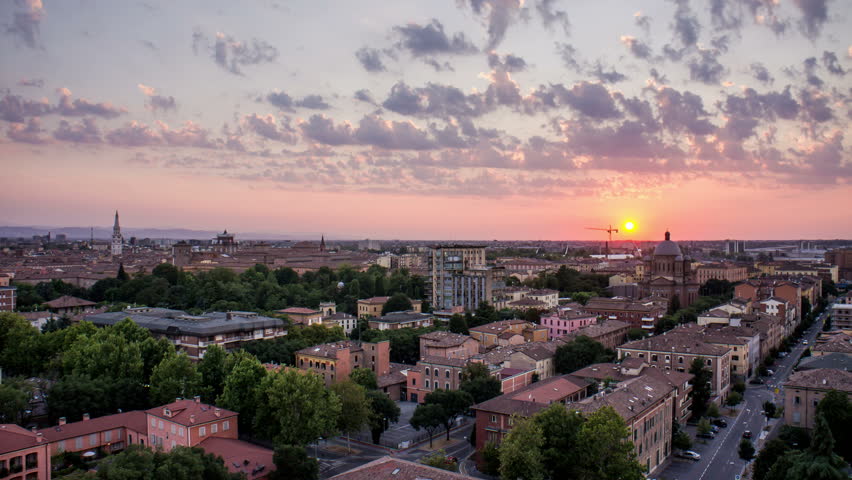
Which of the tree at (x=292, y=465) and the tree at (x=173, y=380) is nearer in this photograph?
the tree at (x=292, y=465)

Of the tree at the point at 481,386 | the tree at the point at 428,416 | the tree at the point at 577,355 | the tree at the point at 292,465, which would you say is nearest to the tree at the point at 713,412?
the tree at the point at 577,355

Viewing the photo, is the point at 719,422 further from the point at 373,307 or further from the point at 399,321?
the point at 373,307

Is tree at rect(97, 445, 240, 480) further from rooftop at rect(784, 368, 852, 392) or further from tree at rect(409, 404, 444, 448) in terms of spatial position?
rooftop at rect(784, 368, 852, 392)

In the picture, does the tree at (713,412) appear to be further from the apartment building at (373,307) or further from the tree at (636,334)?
the apartment building at (373,307)

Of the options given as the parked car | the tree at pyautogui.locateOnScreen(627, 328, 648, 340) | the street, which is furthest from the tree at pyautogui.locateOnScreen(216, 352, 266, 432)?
the tree at pyautogui.locateOnScreen(627, 328, 648, 340)

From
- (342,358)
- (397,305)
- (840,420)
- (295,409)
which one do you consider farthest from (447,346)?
(397,305)

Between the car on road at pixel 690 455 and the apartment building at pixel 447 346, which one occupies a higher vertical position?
the apartment building at pixel 447 346
